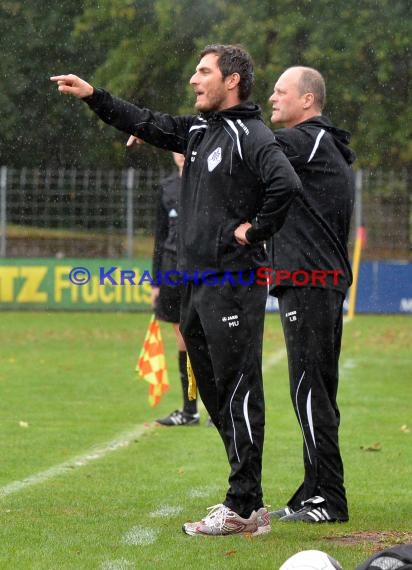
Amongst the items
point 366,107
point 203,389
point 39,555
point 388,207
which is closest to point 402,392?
point 203,389

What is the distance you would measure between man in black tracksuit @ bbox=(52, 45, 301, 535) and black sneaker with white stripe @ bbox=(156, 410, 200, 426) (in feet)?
13.0

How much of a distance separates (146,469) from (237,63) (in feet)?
9.40

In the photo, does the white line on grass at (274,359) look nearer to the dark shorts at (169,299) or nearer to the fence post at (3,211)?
the dark shorts at (169,299)

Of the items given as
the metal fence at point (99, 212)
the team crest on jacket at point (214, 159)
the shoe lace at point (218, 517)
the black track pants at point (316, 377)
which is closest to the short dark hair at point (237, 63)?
the team crest on jacket at point (214, 159)

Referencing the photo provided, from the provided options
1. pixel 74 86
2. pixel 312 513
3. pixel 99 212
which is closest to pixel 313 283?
pixel 312 513

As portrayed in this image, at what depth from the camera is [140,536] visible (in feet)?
18.9

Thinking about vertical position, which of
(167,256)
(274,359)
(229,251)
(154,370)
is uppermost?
(229,251)

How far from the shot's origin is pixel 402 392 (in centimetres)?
1214

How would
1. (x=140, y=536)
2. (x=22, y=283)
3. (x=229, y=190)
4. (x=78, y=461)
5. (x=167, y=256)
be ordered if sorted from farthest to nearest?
(x=22, y=283), (x=167, y=256), (x=78, y=461), (x=229, y=190), (x=140, y=536)

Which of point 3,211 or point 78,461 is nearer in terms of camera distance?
point 78,461

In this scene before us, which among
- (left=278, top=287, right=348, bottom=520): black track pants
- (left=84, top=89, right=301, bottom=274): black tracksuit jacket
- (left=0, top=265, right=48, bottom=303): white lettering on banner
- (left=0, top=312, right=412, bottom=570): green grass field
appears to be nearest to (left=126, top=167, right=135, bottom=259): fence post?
(left=0, top=265, right=48, bottom=303): white lettering on banner

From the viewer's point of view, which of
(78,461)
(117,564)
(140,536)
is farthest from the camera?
(78,461)

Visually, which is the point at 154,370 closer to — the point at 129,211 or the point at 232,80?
the point at 232,80

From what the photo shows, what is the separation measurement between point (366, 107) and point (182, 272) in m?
25.5
